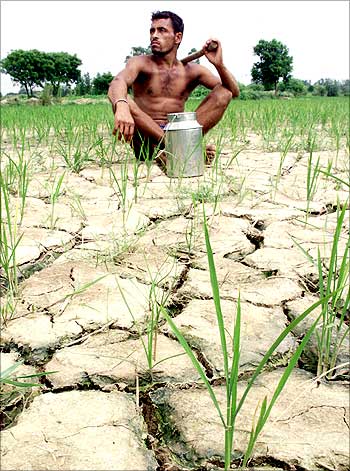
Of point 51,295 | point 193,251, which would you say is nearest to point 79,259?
point 51,295

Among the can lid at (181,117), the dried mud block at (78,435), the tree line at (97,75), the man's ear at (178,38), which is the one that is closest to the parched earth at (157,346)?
the dried mud block at (78,435)

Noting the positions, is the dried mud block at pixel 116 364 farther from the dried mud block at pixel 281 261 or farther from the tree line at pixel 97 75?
the tree line at pixel 97 75

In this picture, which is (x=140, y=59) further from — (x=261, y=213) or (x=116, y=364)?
(x=116, y=364)

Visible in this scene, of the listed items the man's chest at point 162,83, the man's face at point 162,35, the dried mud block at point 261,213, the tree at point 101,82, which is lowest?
the dried mud block at point 261,213

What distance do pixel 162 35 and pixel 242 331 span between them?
2.09 meters

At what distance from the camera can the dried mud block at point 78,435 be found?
2.33 ft

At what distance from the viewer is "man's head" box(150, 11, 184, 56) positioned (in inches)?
106

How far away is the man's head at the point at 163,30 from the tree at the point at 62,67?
39.1 m

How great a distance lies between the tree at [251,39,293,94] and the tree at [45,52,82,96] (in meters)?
15.4

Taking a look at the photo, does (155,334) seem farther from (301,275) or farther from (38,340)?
(301,275)

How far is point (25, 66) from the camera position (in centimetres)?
3869

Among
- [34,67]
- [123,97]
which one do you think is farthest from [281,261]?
[34,67]

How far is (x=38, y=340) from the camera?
3.43 feet

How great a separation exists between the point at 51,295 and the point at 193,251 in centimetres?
49
